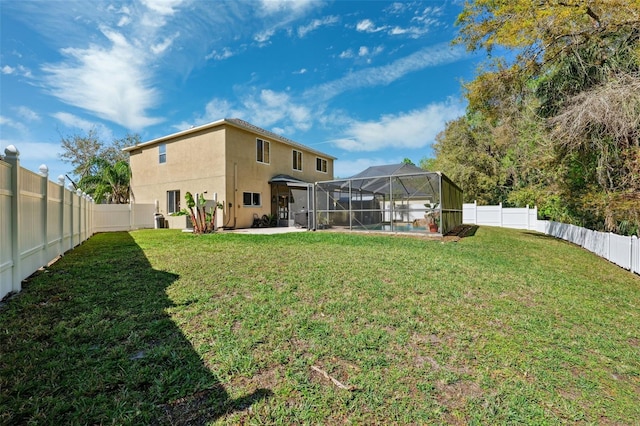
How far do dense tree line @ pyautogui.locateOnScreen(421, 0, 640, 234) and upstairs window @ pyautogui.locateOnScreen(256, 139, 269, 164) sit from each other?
1090 cm

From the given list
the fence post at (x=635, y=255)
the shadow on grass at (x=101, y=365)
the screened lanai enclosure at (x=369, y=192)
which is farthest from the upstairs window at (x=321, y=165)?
the shadow on grass at (x=101, y=365)

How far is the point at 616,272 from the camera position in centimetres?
698

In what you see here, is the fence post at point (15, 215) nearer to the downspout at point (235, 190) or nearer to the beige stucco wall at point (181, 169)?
the beige stucco wall at point (181, 169)

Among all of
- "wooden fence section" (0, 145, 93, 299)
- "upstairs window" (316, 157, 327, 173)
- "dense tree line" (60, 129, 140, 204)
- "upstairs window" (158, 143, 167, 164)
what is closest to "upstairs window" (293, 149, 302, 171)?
"upstairs window" (316, 157, 327, 173)

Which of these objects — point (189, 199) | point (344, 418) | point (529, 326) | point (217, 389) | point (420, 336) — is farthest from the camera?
point (189, 199)

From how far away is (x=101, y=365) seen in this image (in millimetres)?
2377

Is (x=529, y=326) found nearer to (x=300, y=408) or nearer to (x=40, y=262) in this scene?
(x=300, y=408)

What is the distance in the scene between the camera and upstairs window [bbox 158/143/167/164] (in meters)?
17.3

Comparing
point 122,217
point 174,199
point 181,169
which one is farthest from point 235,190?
point 122,217

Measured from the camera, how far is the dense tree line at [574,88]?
790 cm

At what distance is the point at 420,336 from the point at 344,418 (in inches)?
59.3

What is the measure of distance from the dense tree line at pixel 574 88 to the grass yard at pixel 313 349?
17.3 feet

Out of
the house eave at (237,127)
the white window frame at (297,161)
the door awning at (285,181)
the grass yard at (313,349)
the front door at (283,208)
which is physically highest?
the house eave at (237,127)

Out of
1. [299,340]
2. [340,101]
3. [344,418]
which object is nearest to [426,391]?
[344,418]
